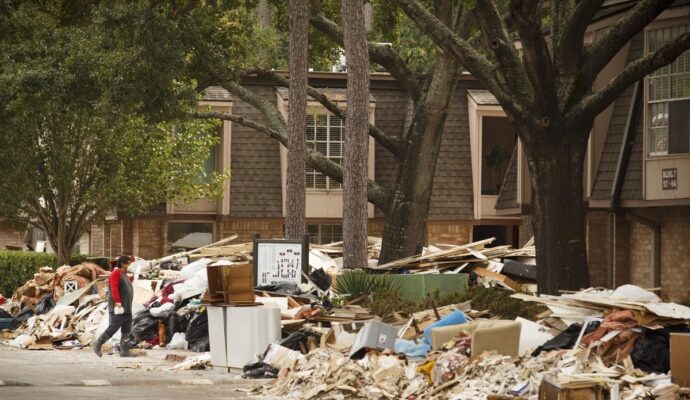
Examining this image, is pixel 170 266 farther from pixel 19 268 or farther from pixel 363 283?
pixel 19 268

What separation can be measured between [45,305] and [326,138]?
15005 mm

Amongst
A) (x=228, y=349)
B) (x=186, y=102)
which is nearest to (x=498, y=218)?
(x=186, y=102)

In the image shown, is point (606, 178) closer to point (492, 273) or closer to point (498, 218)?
point (492, 273)

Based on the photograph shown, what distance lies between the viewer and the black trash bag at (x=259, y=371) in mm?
19672

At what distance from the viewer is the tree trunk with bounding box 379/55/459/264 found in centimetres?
3172

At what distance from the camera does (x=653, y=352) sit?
15.5 meters

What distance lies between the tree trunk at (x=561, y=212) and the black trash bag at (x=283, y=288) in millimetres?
5171

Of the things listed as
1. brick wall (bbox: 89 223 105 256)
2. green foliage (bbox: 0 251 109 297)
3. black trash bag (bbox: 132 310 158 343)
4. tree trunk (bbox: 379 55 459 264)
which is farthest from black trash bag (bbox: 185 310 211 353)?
brick wall (bbox: 89 223 105 256)

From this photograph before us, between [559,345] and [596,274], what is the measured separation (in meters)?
15.2

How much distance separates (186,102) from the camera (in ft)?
98.7

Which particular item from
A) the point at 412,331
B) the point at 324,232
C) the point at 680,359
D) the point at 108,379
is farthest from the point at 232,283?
the point at 324,232

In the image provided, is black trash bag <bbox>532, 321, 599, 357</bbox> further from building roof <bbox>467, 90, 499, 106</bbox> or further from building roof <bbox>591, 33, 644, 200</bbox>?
building roof <bbox>467, 90, 499, 106</bbox>

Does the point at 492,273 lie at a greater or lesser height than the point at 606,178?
lesser

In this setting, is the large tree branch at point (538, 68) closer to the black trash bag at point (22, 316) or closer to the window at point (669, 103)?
the window at point (669, 103)
